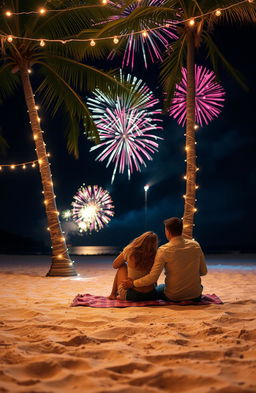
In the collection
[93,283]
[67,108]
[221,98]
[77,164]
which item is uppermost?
[77,164]

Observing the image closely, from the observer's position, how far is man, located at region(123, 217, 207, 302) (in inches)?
179

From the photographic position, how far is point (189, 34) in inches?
384

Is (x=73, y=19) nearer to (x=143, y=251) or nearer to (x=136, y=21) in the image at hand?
(x=136, y=21)

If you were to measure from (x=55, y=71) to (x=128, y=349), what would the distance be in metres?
8.79

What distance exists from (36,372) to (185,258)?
2.42m

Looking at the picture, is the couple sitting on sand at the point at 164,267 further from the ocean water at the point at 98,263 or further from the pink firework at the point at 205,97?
the pink firework at the point at 205,97

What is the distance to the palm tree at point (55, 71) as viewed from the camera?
9.62m

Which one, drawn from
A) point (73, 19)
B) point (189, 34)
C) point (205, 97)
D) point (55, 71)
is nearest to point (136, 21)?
point (189, 34)

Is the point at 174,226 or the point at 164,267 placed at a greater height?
the point at 174,226

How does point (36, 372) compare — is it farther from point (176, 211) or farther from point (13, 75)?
point (176, 211)

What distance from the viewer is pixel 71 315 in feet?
13.8

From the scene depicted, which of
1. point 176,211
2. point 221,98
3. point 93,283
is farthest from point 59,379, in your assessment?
point 176,211

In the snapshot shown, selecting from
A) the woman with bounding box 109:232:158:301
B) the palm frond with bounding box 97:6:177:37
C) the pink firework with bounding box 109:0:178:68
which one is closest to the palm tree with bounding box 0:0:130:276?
the pink firework with bounding box 109:0:178:68

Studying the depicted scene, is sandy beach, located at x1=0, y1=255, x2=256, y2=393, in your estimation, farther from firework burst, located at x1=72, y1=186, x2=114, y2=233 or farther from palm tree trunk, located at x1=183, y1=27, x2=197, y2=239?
firework burst, located at x1=72, y1=186, x2=114, y2=233
